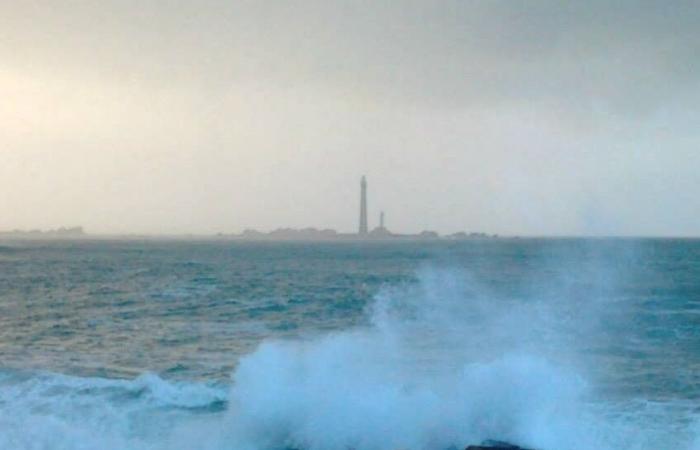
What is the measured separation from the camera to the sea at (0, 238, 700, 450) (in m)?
17.3

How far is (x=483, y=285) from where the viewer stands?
48.2 metres

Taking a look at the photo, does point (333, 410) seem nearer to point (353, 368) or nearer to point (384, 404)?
point (384, 404)

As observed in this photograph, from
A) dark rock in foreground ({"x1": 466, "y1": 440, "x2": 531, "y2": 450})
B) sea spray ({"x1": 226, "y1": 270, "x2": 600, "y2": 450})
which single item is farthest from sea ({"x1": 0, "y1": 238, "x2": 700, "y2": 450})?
dark rock in foreground ({"x1": 466, "y1": 440, "x2": 531, "y2": 450})

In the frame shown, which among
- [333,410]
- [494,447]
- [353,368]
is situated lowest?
[333,410]

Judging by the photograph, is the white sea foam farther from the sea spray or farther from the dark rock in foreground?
the dark rock in foreground

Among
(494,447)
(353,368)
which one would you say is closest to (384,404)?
(353,368)

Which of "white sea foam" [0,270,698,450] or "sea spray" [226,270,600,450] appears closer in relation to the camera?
"sea spray" [226,270,600,450]

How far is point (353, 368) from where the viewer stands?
69.1 feet

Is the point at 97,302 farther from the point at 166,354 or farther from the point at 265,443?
the point at 265,443

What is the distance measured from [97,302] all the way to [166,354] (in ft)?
56.3

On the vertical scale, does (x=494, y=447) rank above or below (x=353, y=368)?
below

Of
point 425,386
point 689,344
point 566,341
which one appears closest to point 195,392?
point 425,386

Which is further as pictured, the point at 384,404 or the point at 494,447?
the point at 384,404

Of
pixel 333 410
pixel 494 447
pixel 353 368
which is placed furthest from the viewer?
pixel 353 368
